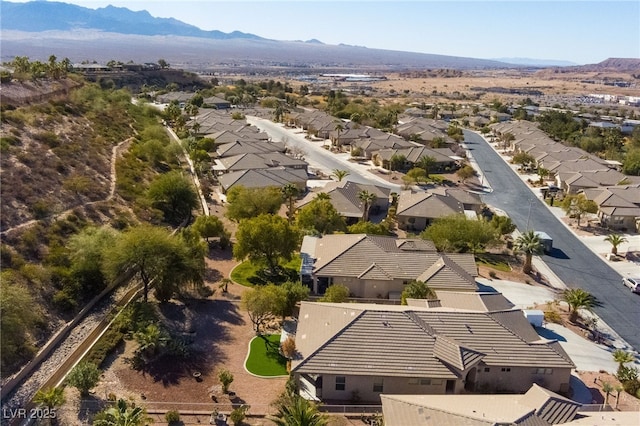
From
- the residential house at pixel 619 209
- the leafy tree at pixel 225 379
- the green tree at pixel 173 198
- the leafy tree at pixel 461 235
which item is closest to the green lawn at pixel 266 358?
the leafy tree at pixel 225 379

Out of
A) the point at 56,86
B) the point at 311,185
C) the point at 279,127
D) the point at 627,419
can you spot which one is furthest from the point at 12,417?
the point at 279,127

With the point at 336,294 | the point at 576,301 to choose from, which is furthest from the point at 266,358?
the point at 576,301

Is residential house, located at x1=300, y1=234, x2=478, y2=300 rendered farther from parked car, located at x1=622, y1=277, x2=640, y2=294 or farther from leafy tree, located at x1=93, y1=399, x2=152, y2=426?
leafy tree, located at x1=93, y1=399, x2=152, y2=426

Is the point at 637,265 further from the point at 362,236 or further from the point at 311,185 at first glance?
the point at 311,185

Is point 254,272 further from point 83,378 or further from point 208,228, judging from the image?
point 83,378

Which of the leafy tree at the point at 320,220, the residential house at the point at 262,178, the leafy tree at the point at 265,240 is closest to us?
the leafy tree at the point at 265,240

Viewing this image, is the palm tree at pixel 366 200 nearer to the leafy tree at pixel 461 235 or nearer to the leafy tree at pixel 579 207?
the leafy tree at pixel 461 235

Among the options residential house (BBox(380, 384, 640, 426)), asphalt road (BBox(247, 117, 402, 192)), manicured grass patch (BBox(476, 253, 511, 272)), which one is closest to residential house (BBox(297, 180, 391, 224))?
asphalt road (BBox(247, 117, 402, 192))
